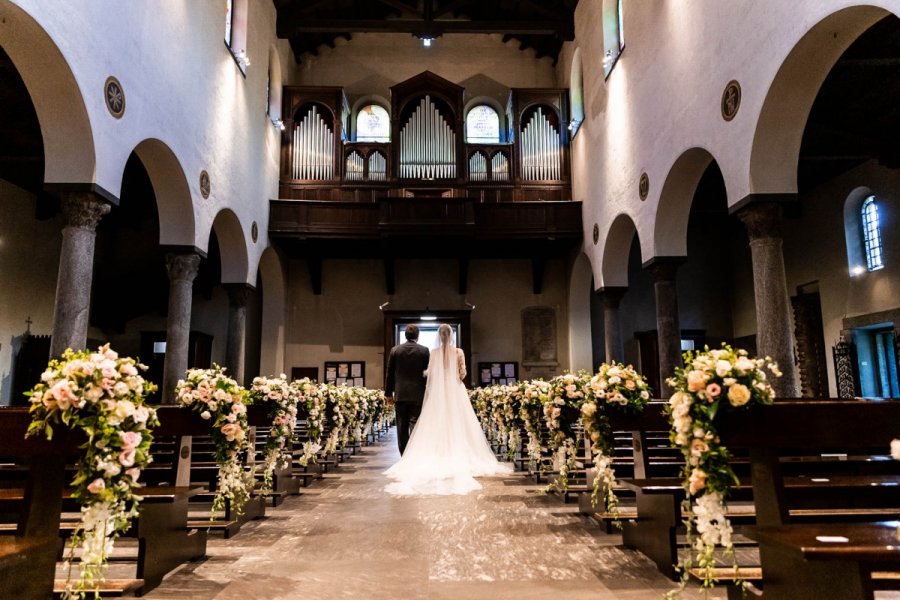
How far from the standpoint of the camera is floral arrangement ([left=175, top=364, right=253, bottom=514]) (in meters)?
4.38

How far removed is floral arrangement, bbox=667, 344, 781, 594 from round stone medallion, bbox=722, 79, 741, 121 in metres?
6.71

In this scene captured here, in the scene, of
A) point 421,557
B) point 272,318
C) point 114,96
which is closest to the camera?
point 421,557

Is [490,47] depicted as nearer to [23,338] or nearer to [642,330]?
[642,330]

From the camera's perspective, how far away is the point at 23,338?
46.5 feet

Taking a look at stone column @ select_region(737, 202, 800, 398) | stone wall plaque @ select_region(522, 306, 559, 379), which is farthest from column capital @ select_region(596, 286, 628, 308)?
stone column @ select_region(737, 202, 800, 398)

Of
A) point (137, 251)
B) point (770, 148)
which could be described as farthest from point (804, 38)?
point (137, 251)

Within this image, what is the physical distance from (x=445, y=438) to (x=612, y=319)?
815cm

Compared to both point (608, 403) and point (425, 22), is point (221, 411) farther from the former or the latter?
point (425, 22)

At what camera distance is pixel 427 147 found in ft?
58.1

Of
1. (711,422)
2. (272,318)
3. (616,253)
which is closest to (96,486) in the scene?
(711,422)

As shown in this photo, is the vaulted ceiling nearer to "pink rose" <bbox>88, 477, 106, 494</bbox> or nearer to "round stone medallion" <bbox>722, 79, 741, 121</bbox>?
"round stone medallion" <bbox>722, 79, 741, 121</bbox>

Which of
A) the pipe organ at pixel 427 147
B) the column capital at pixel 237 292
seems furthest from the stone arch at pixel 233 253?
the pipe organ at pixel 427 147

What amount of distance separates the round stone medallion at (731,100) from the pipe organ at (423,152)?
29.7ft

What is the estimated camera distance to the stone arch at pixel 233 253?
14.3 meters
